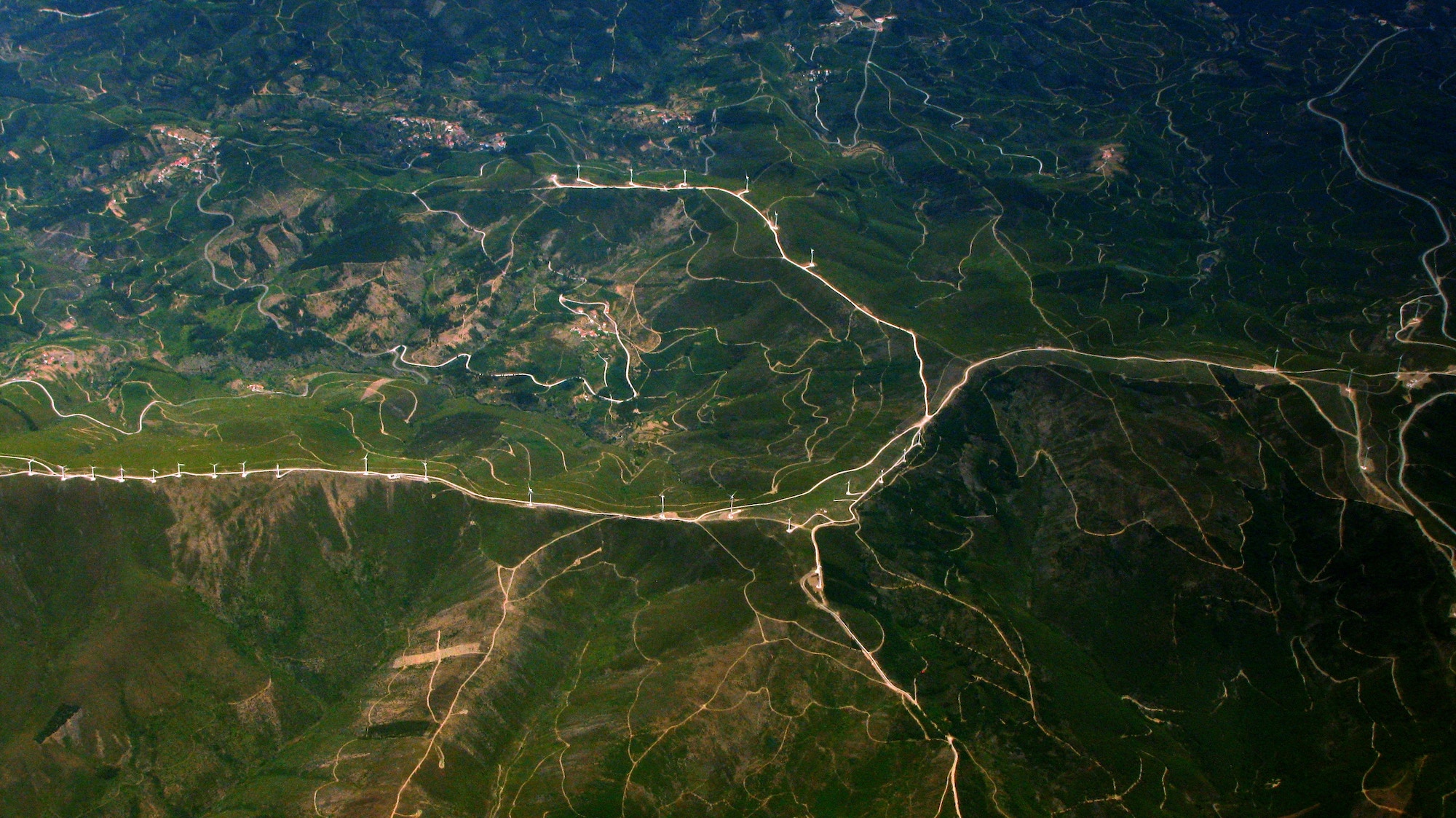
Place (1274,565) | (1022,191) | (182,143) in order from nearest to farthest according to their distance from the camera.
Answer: (1274,565) < (1022,191) < (182,143)

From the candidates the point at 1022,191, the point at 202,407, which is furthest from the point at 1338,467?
the point at 202,407

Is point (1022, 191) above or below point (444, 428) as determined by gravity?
below

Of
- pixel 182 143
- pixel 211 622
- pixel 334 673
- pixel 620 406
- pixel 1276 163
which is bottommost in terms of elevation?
pixel 1276 163

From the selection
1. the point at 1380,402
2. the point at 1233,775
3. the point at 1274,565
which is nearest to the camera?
the point at 1233,775

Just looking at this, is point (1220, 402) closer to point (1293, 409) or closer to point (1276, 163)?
point (1293, 409)

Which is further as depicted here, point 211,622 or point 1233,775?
point 211,622

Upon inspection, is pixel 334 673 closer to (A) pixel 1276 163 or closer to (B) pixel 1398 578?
(B) pixel 1398 578
